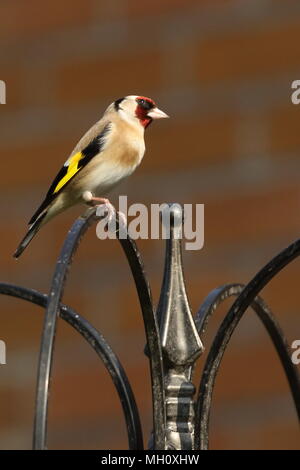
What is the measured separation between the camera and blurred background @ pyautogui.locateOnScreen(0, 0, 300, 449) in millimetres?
2682

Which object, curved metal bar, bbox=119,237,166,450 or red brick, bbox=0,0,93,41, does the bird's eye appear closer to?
red brick, bbox=0,0,93,41

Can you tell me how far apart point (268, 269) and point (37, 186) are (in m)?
1.50

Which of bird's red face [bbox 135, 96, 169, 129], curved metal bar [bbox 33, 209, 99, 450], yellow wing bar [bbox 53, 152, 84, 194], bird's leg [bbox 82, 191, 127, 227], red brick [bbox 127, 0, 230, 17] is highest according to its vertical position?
red brick [bbox 127, 0, 230, 17]

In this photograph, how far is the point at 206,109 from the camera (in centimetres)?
275

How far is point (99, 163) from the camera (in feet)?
7.38

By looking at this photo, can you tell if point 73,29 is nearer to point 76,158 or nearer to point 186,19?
point 186,19

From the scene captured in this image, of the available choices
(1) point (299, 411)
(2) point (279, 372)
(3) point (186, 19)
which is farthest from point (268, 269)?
(3) point (186, 19)

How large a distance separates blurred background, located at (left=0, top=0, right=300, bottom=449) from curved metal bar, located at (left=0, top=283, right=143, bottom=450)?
1220 millimetres

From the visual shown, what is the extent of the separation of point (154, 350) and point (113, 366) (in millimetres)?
51

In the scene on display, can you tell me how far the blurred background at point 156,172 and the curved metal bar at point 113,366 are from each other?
122cm

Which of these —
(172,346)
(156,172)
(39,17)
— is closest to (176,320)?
(172,346)

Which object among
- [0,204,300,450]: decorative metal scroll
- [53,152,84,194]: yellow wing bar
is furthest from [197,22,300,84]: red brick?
[0,204,300,450]: decorative metal scroll

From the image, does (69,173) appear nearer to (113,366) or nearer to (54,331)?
(113,366)

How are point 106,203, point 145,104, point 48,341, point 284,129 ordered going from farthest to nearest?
point 284,129
point 145,104
point 106,203
point 48,341
